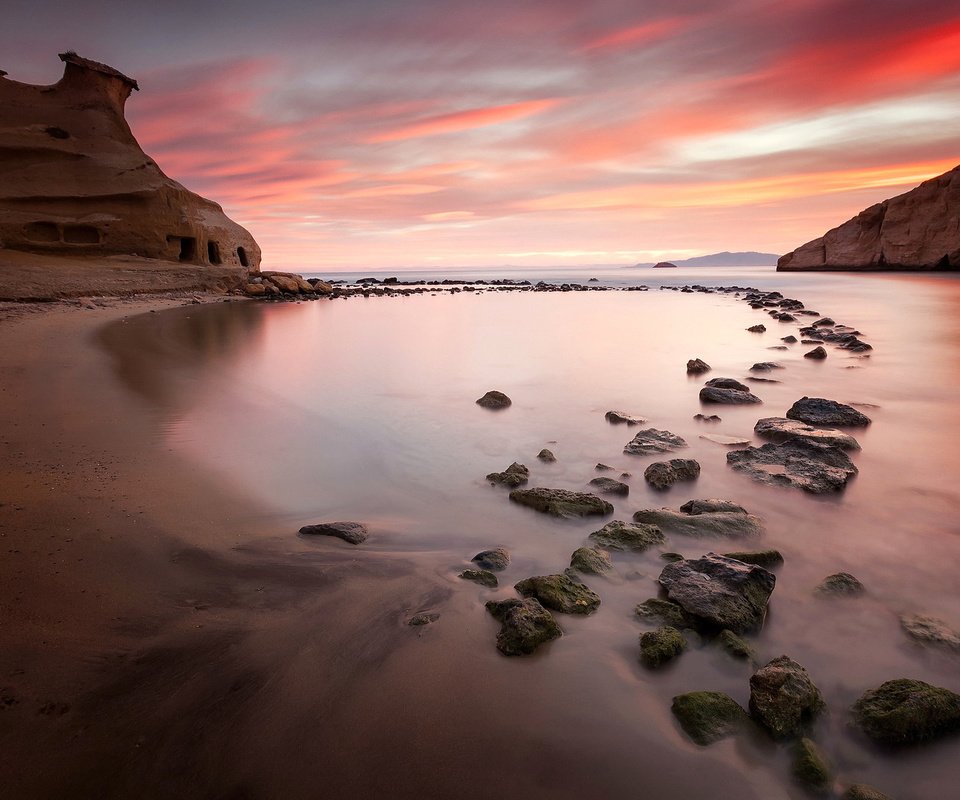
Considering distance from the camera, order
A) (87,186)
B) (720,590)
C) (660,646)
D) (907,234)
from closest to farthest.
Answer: (660,646), (720,590), (87,186), (907,234)

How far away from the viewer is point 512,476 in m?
5.30

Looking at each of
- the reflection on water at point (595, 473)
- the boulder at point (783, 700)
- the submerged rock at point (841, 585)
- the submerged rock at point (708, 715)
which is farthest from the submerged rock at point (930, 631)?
the submerged rock at point (708, 715)

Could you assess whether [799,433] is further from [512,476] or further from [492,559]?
[492,559]

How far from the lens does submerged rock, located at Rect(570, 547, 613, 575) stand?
364 cm

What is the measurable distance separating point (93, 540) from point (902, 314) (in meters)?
29.1

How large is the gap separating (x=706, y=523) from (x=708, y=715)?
2146 millimetres

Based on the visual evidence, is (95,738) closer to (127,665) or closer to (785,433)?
(127,665)

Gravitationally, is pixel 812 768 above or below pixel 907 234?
below

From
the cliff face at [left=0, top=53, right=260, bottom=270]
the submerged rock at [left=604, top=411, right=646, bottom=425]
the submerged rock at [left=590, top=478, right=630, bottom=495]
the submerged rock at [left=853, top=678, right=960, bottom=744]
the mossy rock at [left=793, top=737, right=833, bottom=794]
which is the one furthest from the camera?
the cliff face at [left=0, top=53, right=260, bottom=270]

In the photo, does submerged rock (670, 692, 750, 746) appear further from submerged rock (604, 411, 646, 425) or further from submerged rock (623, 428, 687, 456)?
submerged rock (604, 411, 646, 425)

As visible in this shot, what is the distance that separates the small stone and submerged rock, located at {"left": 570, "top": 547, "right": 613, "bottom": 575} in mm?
594

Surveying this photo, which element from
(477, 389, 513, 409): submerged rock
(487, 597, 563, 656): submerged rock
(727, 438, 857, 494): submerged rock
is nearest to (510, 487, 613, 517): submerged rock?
(487, 597, 563, 656): submerged rock

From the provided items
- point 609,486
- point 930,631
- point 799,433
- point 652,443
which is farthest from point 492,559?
point 799,433

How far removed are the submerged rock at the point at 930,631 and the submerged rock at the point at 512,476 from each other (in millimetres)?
3100
